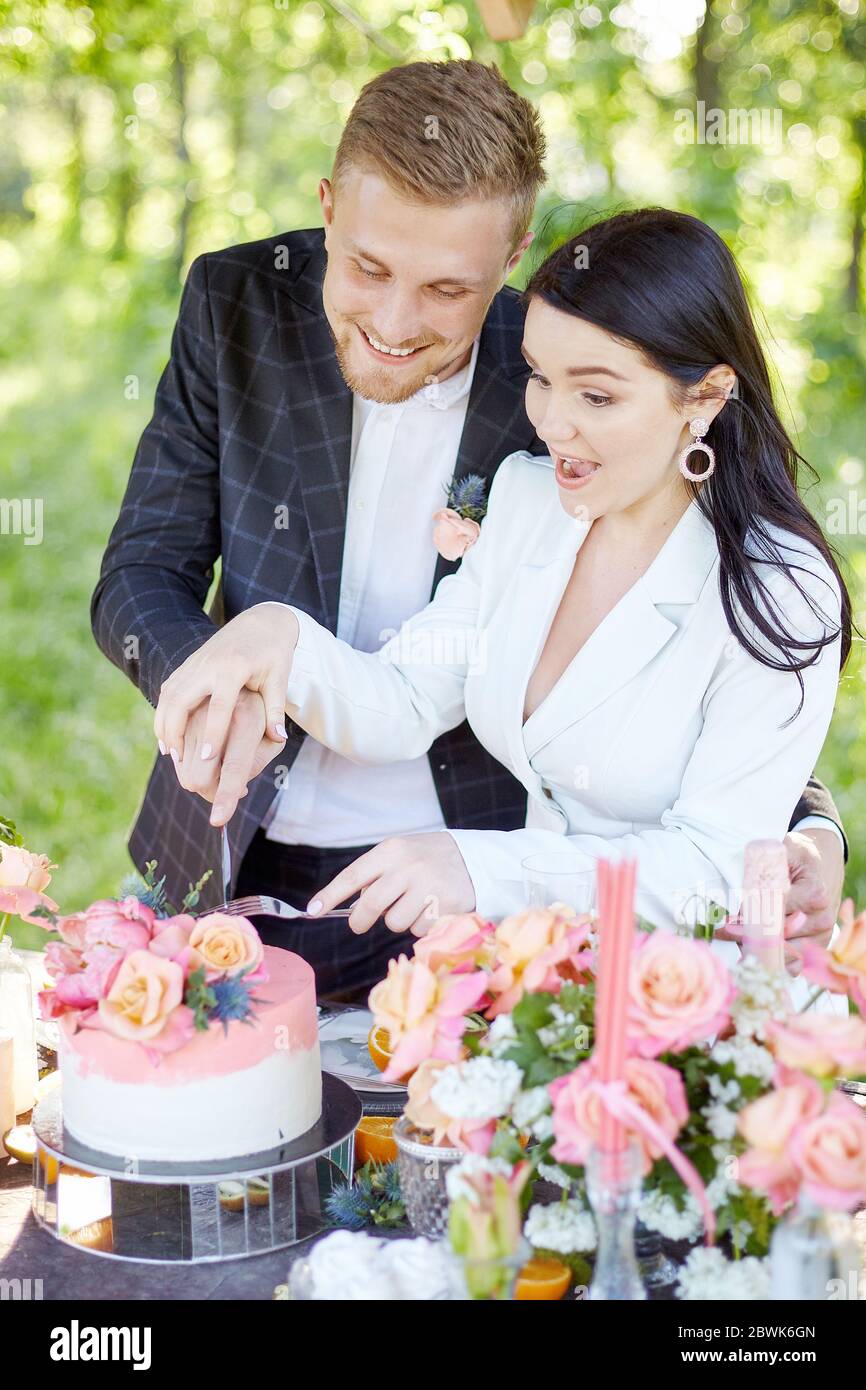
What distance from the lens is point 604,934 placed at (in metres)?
1.21

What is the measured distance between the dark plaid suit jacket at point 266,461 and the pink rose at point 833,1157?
145 centimetres

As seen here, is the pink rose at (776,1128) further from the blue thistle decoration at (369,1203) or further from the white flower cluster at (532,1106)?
the blue thistle decoration at (369,1203)

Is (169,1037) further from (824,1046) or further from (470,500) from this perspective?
(470,500)

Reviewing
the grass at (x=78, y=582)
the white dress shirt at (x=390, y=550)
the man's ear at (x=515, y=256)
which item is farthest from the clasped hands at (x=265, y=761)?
the grass at (x=78, y=582)

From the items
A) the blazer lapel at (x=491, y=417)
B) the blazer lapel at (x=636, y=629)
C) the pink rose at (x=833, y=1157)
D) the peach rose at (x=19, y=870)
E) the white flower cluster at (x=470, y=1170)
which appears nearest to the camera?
the pink rose at (x=833, y=1157)

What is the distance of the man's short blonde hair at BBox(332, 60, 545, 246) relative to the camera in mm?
2182

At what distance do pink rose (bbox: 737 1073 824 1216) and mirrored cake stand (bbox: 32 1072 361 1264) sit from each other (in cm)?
54

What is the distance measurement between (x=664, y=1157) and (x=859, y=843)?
16.8 ft

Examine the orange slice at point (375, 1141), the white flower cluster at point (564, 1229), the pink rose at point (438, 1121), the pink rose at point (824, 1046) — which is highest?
the pink rose at point (824, 1046)

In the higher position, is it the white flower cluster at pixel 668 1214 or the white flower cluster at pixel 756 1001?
the white flower cluster at pixel 756 1001

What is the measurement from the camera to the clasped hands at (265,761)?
179cm

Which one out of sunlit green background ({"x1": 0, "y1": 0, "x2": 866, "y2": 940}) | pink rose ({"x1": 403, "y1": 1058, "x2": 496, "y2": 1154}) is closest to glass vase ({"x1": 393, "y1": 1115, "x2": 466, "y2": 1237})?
pink rose ({"x1": 403, "y1": 1058, "x2": 496, "y2": 1154})

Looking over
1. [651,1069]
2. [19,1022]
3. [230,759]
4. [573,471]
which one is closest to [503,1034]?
[651,1069]

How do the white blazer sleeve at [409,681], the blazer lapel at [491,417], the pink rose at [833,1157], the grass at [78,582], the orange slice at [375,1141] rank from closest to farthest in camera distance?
1. the pink rose at [833,1157]
2. the orange slice at [375,1141]
3. the white blazer sleeve at [409,681]
4. the blazer lapel at [491,417]
5. the grass at [78,582]
